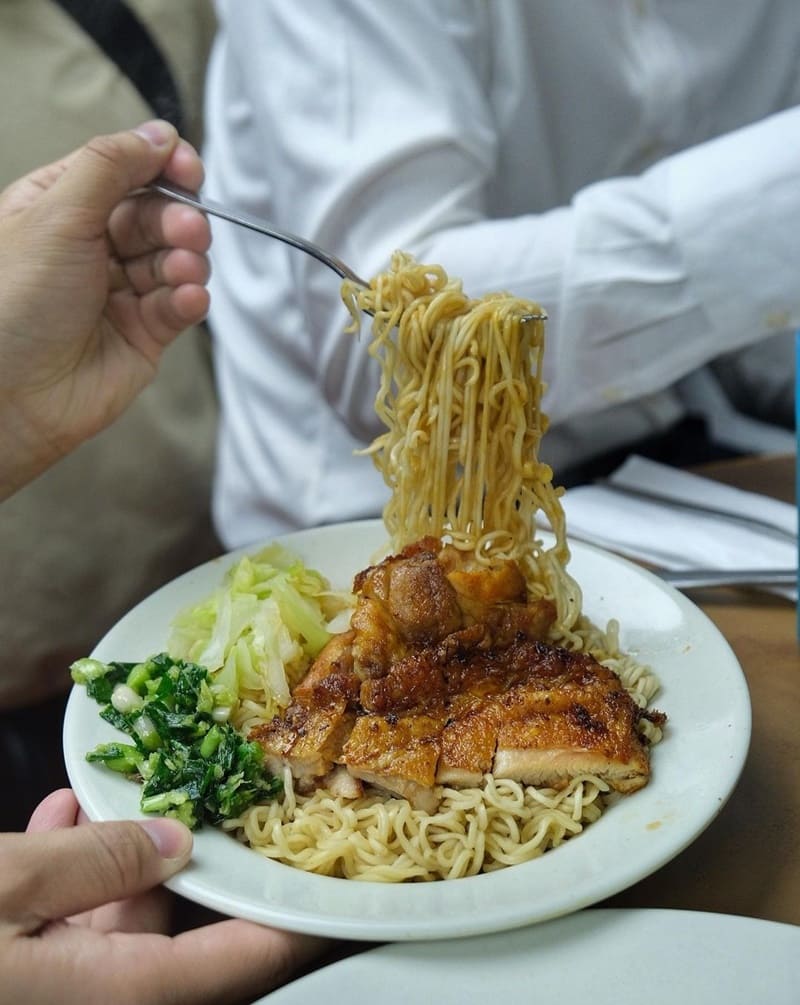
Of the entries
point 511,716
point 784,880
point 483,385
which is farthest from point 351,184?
point 784,880

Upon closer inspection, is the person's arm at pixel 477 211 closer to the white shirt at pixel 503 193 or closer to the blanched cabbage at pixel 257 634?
the white shirt at pixel 503 193

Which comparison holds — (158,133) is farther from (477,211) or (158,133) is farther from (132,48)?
(132,48)

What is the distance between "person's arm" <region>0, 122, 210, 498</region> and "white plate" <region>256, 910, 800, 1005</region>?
4.73ft

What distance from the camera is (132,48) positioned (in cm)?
294

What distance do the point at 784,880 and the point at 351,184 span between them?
5.79 ft

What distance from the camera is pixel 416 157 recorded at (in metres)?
2.42

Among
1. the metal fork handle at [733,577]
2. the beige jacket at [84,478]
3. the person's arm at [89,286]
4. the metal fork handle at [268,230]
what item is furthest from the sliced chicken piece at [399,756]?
the beige jacket at [84,478]

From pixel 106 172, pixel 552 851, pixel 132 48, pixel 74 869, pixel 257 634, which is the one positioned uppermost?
pixel 132 48

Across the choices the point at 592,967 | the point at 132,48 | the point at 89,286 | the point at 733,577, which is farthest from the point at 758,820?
the point at 132,48

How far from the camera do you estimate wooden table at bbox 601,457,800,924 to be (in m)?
1.33

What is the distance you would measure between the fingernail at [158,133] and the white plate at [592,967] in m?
1.67

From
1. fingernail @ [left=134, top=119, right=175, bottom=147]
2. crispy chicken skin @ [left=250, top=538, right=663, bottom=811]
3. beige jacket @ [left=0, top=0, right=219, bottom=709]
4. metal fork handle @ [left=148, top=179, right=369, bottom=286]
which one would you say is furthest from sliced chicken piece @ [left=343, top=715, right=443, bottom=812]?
beige jacket @ [left=0, top=0, right=219, bottom=709]

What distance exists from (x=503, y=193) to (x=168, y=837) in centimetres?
219

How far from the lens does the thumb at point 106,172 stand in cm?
198
